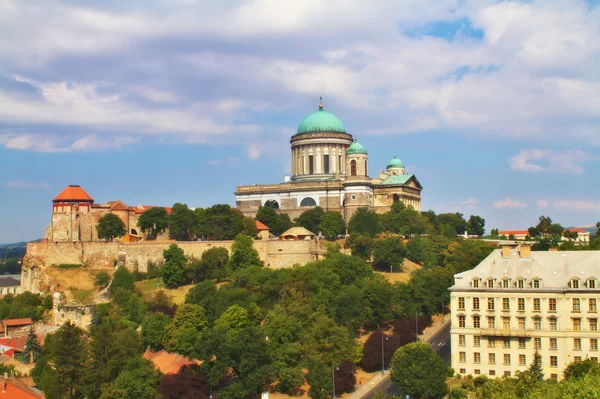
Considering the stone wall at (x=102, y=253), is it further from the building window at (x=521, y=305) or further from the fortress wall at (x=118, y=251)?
the building window at (x=521, y=305)

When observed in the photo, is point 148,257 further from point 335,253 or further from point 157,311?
point 335,253

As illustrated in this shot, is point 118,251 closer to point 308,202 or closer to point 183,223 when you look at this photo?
point 183,223

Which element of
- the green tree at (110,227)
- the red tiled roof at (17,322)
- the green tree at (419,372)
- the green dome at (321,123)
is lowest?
the green tree at (419,372)

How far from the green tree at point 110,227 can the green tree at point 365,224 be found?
2830 cm

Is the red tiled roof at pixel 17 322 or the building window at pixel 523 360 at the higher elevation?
the red tiled roof at pixel 17 322

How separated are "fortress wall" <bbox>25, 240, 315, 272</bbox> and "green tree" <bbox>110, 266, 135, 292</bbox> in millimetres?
3067

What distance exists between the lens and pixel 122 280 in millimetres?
85938

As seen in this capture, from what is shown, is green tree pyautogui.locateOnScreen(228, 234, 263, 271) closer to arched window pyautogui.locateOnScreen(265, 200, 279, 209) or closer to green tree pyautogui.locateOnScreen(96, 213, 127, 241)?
green tree pyautogui.locateOnScreen(96, 213, 127, 241)

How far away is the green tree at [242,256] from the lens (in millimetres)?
85000

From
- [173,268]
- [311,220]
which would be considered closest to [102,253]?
[173,268]

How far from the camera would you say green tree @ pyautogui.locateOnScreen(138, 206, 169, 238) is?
99000mm

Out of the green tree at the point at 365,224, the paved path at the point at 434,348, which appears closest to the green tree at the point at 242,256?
the green tree at the point at 365,224

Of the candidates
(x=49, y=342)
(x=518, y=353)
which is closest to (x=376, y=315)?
(x=518, y=353)

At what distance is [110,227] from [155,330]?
28.6 meters
